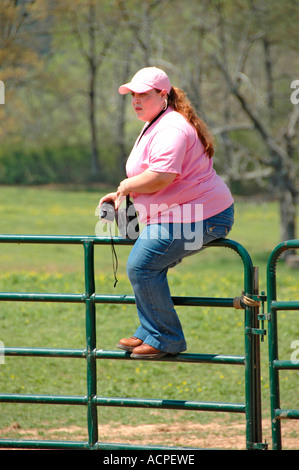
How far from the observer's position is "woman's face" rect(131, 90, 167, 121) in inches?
139

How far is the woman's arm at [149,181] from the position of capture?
3.36 m

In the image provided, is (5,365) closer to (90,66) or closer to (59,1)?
(59,1)

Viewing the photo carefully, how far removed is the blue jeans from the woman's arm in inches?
7.9

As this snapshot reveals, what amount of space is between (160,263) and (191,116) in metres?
0.77

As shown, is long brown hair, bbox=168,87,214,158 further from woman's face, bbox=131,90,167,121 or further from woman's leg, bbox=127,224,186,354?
woman's leg, bbox=127,224,186,354

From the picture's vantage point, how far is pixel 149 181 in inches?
133

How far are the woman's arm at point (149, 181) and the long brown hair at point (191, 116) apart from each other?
289 mm

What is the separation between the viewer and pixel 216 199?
3.57 m

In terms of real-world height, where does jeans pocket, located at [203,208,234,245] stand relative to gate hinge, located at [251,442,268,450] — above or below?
above

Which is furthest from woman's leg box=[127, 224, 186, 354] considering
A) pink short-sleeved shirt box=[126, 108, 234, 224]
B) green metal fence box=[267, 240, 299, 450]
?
green metal fence box=[267, 240, 299, 450]

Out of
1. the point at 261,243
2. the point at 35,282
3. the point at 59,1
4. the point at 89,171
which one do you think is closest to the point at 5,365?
the point at 35,282

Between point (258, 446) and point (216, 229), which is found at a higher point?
point (216, 229)

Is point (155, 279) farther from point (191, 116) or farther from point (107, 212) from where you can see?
point (191, 116)

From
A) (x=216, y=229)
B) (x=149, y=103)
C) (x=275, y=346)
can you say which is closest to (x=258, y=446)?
(x=275, y=346)
